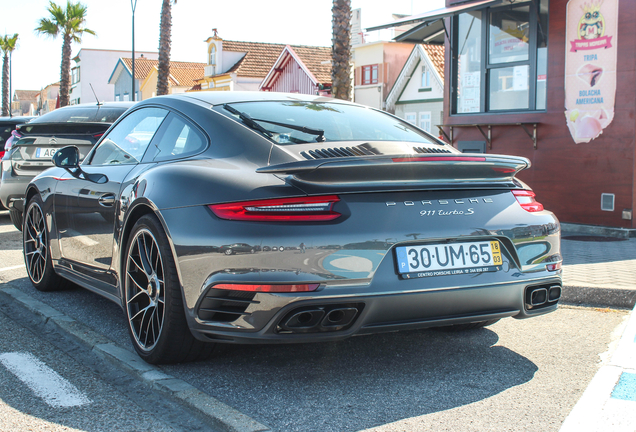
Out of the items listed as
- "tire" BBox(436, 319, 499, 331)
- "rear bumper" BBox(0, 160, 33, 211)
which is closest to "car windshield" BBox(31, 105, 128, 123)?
"rear bumper" BBox(0, 160, 33, 211)

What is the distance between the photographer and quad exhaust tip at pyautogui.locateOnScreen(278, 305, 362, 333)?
2.99 metres

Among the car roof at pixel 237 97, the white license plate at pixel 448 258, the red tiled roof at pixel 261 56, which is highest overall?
→ the red tiled roof at pixel 261 56

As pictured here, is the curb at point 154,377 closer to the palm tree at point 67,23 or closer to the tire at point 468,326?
the tire at point 468,326

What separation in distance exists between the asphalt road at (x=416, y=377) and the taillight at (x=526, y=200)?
84 centimetres

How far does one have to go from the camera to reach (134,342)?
12.3ft

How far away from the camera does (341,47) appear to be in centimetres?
1455

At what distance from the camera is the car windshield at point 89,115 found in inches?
363

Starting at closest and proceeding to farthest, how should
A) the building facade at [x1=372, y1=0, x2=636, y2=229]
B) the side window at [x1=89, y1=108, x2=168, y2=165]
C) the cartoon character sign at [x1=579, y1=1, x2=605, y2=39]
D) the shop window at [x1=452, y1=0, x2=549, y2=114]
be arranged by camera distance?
the side window at [x1=89, y1=108, x2=168, y2=165]
the building facade at [x1=372, y1=0, x2=636, y2=229]
the cartoon character sign at [x1=579, y1=1, x2=605, y2=39]
the shop window at [x1=452, y1=0, x2=549, y2=114]

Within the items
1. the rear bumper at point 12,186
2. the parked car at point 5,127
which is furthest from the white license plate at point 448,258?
the parked car at point 5,127

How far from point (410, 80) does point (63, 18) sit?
23741 millimetres

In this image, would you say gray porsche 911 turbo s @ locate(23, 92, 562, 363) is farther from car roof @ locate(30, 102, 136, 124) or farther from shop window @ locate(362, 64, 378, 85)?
shop window @ locate(362, 64, 378, 85)

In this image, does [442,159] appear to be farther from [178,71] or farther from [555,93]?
[178,71]

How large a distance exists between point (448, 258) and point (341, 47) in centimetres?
1201

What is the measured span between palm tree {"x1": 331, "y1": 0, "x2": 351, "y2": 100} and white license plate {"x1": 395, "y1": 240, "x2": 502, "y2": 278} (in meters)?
11.6
